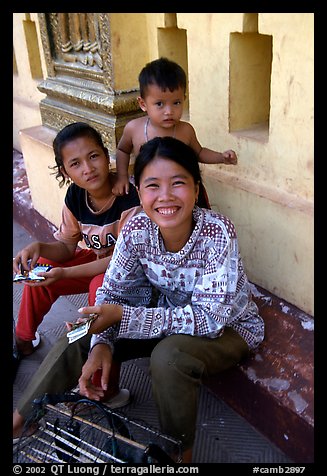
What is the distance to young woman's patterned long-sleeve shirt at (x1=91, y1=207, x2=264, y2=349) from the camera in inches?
70.9

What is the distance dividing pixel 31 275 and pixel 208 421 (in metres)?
1.04

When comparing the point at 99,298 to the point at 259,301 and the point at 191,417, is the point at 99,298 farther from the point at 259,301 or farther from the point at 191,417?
the point at 259,301

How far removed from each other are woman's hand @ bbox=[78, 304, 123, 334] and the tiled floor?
1.43 ft

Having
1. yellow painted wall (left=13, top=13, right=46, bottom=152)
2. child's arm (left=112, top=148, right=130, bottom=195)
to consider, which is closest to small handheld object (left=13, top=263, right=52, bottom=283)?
child's arm (left=112, top=148, right=130, bottom=195)

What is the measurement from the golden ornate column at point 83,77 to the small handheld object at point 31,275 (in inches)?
38.8

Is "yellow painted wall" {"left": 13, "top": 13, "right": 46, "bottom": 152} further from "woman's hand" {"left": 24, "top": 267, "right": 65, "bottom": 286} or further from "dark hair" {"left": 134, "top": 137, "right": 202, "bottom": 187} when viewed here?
"dark hair" {"left": 134, "top": 137, "right": 202, "bottom": 187}

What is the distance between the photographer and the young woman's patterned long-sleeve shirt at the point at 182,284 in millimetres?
1800

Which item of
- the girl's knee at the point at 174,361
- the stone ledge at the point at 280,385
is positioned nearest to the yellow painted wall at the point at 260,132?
the stone ledge at the point at 280,385

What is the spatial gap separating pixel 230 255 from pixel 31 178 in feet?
8.28

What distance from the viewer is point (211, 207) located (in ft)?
8.86

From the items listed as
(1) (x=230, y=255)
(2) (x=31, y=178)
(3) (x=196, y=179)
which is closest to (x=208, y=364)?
(1) (x=230, y=255)

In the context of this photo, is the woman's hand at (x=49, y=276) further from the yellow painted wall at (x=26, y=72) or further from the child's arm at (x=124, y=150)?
the yellow painted wall at (x=26, y=72)

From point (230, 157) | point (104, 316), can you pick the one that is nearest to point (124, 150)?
point (230, 157)
